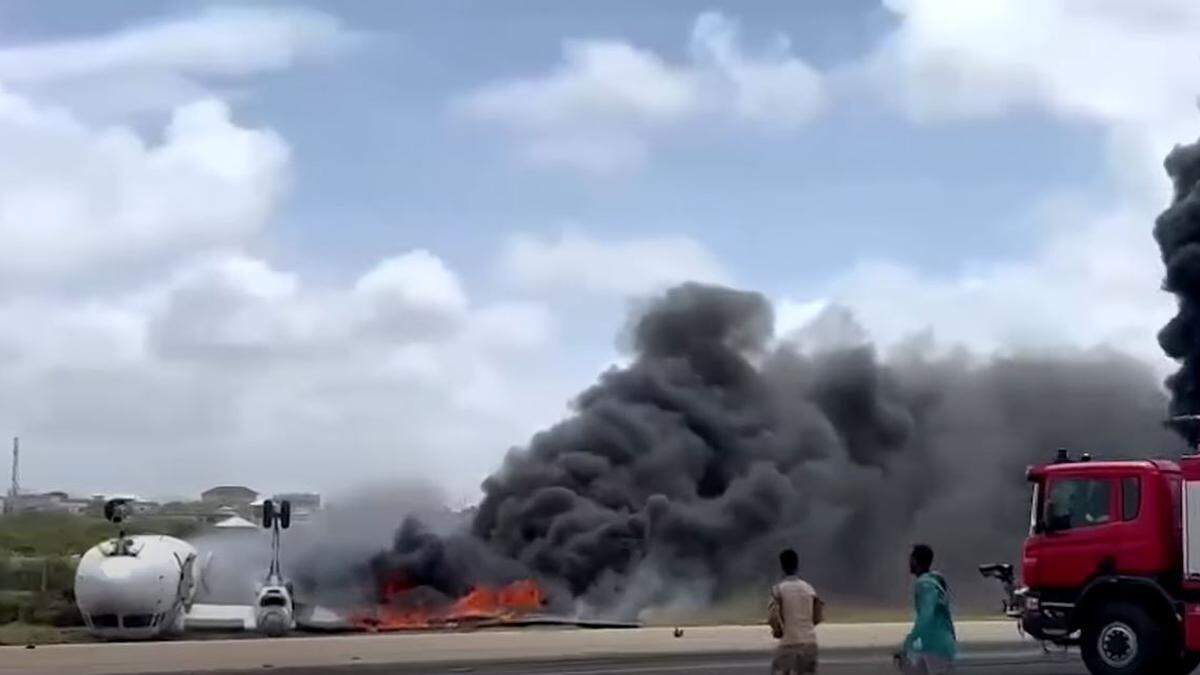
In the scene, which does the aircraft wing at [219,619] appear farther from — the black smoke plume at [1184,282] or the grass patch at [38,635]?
the black smoke plume at [1184,282]

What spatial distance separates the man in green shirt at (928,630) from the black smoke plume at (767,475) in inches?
1326

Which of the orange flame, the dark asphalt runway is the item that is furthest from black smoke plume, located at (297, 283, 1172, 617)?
the dark asphalt runway

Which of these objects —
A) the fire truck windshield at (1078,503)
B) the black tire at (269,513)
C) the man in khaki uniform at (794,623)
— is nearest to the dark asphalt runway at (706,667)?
the fire truck windshield at (1078,503)

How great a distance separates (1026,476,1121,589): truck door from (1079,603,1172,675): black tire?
0.72 meters

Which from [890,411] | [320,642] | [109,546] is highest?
[890,411]

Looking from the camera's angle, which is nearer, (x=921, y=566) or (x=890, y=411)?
(x=921, y=566)

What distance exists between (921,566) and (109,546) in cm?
2909

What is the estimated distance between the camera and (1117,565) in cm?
2462

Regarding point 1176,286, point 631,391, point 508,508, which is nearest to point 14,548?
point 508,508

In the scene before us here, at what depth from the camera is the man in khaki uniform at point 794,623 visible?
623 inches

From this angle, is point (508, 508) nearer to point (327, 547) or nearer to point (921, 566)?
point (327, 547)

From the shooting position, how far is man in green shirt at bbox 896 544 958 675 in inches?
627

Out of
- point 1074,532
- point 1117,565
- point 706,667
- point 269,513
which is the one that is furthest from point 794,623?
point 269,513

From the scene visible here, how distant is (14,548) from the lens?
2409 inches
